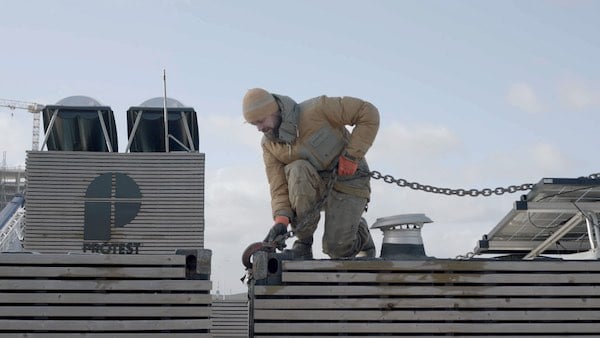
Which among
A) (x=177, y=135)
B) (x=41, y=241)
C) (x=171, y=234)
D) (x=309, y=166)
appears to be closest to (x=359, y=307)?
(x=309, y=166)

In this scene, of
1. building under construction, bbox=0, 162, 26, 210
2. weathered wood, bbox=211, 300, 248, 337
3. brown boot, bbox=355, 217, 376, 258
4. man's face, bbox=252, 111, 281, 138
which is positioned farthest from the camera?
building under construction, bbox=0, 162, 26, 210

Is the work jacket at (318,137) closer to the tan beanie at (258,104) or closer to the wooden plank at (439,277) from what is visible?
the tan beanie at (258,104)

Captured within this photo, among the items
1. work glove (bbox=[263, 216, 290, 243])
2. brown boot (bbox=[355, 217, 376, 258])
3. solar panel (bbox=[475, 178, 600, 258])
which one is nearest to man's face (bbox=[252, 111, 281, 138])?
work glove (bbox=[263, 216, 290, 243])

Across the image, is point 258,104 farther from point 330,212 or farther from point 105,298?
point 105,298

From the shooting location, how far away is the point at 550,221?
15.9m

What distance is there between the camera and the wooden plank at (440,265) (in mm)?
4984

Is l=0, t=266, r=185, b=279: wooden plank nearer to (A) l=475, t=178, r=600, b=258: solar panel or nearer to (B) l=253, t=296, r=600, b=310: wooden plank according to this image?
(B) l=253, t=296, r=600, b=310: wooden plank

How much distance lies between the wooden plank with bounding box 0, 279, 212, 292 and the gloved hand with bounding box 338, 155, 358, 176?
1.78m

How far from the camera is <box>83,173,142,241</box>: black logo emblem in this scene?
60.4 ft

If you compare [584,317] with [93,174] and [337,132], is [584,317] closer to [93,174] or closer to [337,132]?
[337,132]

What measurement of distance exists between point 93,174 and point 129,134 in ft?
7.80

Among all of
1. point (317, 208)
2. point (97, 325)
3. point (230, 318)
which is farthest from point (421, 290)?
point (230, 318)

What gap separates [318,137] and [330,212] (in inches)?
30.4

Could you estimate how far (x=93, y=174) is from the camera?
19156 mm
